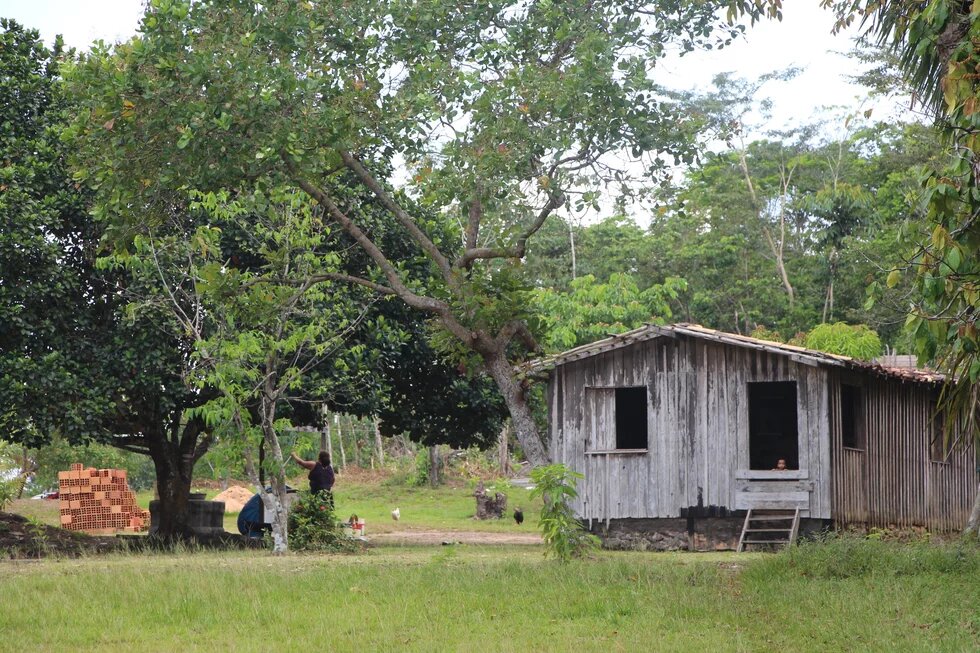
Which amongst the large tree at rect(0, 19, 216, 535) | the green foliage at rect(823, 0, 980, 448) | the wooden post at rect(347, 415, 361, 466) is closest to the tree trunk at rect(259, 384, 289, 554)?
the large tree at rect(0, 19, 216, 535)

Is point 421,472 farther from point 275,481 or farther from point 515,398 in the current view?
point 515,398

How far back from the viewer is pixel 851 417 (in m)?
20.7

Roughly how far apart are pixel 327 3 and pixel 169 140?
10.9 ft

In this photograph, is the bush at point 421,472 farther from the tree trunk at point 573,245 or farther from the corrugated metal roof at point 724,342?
the corrugated metal roof at point 724,342

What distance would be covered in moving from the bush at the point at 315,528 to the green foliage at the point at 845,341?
1431 cm

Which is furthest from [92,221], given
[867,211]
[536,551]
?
[867,211]

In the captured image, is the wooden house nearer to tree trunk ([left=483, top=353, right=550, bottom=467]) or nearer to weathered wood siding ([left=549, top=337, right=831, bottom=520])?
weathered wood siding ([left=549, top=337, right=831, bottom=520])

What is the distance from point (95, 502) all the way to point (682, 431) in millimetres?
14474

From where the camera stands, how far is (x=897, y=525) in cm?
2045

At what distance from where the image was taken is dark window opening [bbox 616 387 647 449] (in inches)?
908


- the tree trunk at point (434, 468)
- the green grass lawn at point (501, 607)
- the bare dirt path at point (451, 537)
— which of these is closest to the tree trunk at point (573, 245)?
the tree trunk at point (434, 468)

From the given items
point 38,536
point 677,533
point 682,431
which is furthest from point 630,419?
point 38,536

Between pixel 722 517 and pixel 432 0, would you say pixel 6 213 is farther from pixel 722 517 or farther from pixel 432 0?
pixel 722 517

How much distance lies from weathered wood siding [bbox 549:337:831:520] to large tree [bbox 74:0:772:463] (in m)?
2.53
